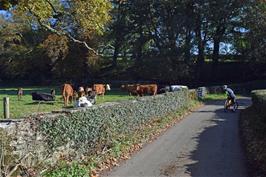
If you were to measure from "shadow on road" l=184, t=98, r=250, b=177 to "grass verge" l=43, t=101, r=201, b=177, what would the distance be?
67.4 inches

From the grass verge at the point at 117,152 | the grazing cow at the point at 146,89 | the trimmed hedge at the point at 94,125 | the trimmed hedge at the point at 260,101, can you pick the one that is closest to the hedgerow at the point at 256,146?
the trimmed hedge at the point at 260,101

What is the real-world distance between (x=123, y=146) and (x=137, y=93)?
2612cm

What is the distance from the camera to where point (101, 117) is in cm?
1416

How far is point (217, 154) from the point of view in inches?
557

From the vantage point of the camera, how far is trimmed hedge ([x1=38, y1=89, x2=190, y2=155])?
447 inches

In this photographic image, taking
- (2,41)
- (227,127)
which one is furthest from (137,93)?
(2,41)

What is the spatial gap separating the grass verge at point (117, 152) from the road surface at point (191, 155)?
289 mm

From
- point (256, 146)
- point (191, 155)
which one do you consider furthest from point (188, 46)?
point (191, 155)

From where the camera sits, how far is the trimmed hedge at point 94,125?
11.3 meters

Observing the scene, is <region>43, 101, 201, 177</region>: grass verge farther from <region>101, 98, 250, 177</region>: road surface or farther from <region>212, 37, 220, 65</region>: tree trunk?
<region>212, 37, 220, 65</region>: tree trunk

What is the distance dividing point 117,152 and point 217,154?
9.51 ft

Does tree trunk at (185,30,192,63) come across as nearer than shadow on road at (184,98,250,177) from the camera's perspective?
No

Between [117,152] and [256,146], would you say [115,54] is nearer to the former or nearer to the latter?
[256,146]

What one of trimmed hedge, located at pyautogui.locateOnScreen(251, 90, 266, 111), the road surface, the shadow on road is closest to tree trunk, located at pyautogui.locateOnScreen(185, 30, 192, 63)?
trimmed hedge, located at pyautogui.locateOnScreen(251, 90, 266, 111)
